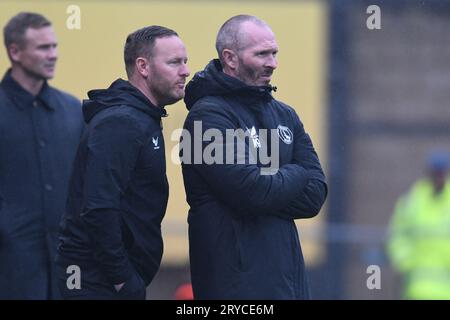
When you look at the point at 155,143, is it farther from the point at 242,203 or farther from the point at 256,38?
the point at 256,38

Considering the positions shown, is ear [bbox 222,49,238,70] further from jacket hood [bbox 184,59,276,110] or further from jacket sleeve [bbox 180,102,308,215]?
jacket sleeve [bbox 180,102,308,215]

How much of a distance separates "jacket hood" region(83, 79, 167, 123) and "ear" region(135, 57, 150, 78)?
0.22ft

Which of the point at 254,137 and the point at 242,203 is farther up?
the point at 254,137

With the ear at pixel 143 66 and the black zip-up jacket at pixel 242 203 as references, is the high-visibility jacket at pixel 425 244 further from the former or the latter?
the ear at pixel 143 66

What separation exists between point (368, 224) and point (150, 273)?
597 centimetres

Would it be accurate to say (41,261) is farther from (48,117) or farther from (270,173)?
(270,173)

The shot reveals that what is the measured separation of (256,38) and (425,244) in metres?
4.67

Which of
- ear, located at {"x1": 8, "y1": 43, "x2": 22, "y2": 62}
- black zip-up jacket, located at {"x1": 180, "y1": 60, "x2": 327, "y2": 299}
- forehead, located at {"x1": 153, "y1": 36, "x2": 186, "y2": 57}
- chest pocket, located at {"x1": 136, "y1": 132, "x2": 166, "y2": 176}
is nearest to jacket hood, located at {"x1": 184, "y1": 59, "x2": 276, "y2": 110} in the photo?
black zip-up jacket, located at {"x1": 180, "y1": 60, "x2": 327, "y2": 299}

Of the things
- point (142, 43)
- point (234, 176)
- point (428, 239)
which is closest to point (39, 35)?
point (142, 43)

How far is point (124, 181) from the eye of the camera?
4984mm

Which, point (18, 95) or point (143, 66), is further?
point (18, 95)

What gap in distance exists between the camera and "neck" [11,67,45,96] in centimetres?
643

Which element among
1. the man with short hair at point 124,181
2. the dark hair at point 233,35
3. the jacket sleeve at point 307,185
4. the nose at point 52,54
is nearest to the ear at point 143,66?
the man with short hair at point 124,181

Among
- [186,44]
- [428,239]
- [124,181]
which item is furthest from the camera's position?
[186,44]
